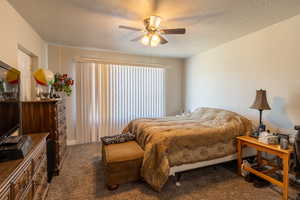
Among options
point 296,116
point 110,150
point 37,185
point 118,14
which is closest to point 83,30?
point 118,14

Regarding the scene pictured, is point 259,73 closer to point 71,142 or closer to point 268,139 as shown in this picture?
point 268,139

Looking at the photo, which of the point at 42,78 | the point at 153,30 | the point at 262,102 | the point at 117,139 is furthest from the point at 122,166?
the point at 262,102

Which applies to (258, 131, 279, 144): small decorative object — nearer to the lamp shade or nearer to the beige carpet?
the lamp shade

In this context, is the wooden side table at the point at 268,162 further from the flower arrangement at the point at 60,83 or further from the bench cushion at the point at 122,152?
the flower arrangement at the point at 60,83

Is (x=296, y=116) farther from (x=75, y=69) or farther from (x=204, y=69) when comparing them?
(x=75, y=69)

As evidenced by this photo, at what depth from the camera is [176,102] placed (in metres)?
4.99

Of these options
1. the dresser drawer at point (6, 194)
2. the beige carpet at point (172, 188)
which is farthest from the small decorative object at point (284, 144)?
the dresser drawer at point (6, 194)

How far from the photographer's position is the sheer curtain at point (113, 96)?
12.5 ft

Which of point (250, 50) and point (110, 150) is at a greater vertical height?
point (250, 50)

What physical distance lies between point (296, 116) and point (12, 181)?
3355 mm

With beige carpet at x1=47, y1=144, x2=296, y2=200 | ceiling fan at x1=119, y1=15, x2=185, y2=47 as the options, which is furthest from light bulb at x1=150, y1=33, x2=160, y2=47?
beige carpet at x1=47, y1=144, x2=296, y2=200

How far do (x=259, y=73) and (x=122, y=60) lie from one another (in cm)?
319

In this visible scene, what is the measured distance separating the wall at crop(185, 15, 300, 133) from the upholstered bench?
233cm

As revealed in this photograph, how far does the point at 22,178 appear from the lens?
115 cm
